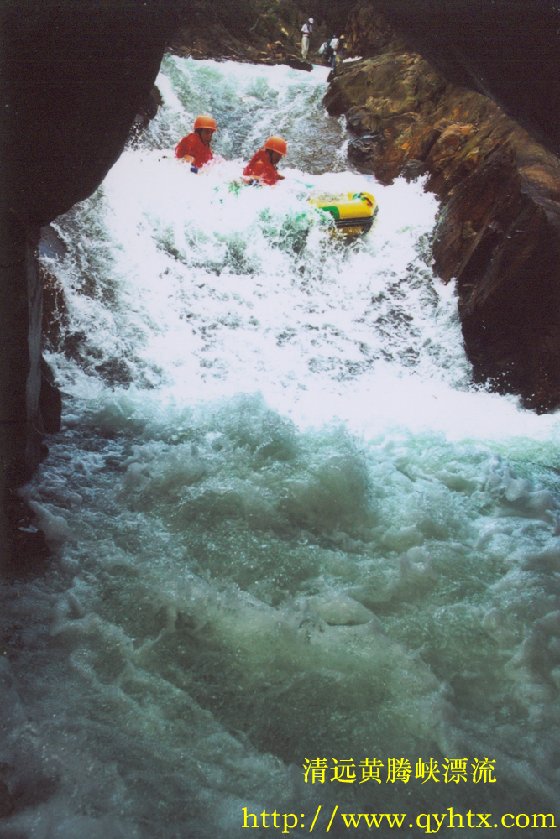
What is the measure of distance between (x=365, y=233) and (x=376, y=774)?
7.11 m

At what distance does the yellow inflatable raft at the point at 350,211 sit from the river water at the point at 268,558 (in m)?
0.75

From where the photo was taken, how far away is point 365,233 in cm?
797

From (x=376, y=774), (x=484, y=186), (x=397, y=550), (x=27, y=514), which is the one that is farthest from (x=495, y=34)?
(x=484, y=186)

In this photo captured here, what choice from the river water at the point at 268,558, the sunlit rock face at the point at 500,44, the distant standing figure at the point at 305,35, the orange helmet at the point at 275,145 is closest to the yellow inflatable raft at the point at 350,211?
the river water at the point at 268,558

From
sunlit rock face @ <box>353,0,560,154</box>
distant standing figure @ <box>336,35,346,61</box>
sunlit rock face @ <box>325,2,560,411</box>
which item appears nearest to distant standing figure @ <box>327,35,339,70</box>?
distant standing figure @ <box>336,35,346,61</box>

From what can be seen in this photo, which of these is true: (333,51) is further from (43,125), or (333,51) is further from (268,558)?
(268,558)

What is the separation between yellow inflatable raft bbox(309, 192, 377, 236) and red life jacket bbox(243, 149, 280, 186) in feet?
2.98

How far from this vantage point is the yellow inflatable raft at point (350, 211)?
777 centimetres

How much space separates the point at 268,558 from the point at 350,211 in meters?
5.88

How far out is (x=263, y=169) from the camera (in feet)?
27.7

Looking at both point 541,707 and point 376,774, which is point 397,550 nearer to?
point 541,707

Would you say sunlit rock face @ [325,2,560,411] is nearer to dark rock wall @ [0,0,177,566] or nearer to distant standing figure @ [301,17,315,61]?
dark rock wall @ [0,0,177,566]

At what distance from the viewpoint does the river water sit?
89.9 inches

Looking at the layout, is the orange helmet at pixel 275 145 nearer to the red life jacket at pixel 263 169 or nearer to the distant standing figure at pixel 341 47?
the red life jacket at pixel 263 169
